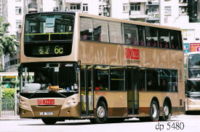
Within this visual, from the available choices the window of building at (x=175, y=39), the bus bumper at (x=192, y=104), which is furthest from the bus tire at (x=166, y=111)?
the bus bumper at (x=192, y=104)

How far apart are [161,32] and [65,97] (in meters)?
8.24

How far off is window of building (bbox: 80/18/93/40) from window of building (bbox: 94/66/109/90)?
145 cm

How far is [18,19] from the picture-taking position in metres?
126

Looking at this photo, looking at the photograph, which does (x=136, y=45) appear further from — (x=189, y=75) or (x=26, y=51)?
(x=189, y=75)

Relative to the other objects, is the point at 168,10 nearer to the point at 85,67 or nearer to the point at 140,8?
the point at 140,8

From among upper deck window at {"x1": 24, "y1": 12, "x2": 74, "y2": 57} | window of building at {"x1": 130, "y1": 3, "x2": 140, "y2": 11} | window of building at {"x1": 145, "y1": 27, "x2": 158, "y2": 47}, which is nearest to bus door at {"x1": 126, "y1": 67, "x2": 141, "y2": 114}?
window of building at {"x1": 145, "y1": 27, "x2": 158, "y2": 47}

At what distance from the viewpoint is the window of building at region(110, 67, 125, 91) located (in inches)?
1352

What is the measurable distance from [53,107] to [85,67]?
203cm

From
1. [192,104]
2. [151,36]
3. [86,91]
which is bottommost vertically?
[192,104]

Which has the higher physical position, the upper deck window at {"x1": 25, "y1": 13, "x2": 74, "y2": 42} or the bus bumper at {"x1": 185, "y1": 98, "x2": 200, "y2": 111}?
the upper deck window at {"x1": 25, "y1": 13, "x2": 74, "y2": 42}

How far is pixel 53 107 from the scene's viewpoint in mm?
32000

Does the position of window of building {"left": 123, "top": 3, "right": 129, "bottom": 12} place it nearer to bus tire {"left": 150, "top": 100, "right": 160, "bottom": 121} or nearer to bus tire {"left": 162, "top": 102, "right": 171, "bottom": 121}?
bus tire {"left": 162, "top": 102, "right": 171, "bottom": 121}

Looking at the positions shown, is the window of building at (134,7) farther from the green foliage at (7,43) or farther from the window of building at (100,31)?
the window of building at (100,31)

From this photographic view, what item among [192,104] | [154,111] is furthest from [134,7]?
[154,111]
